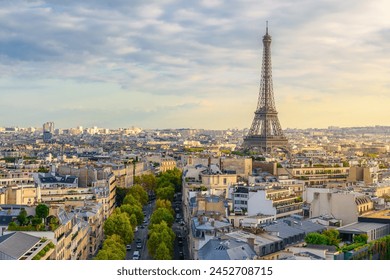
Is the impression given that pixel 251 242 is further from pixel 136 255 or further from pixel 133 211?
pixel 133 211

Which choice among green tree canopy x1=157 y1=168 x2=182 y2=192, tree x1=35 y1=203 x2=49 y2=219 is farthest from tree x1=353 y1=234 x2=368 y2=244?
green tree canopy x1=157 y1=168 x2=182 y2=192

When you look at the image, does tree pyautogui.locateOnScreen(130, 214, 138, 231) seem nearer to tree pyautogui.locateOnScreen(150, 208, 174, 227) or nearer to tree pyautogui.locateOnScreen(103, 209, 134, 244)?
tree pyautogui.locateOnScreen(150, 208, 174, 227)

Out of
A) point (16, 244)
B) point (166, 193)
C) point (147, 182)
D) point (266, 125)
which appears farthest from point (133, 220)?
point (266, 125)

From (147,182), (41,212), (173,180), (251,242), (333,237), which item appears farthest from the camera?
(147,182)

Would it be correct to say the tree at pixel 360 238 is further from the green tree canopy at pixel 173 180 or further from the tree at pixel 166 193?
the green tree canopy at pixel 173 180

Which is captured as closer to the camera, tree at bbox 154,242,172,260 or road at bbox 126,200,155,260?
tree at bbox 154,242,172,260
